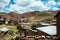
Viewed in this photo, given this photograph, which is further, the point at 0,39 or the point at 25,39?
the point at 0,39

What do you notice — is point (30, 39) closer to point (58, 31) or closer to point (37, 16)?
point (58, 31)

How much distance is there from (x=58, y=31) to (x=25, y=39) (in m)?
1.67

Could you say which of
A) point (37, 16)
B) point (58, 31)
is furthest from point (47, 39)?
point (37, 16)

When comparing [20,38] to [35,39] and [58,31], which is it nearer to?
[35,39]

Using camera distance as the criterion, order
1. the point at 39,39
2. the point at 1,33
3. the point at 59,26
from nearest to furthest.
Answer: the point at 39,39 → the point at 59,26 → the point at 1,33

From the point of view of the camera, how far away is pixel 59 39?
5473 millimetres

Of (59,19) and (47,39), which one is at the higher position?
(59,19)

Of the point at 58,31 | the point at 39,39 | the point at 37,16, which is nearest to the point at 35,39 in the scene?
the point at 39,39

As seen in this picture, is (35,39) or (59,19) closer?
(35,39)

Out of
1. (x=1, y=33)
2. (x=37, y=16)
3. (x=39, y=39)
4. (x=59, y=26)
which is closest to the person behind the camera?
(x=39, y=39)

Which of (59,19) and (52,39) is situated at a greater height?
(59,19)

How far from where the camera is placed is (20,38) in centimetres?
545

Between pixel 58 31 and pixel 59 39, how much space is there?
40.8 inches

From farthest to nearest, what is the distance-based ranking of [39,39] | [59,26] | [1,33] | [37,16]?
[37,16]
[1,33]
[59,26]
[39,39]
